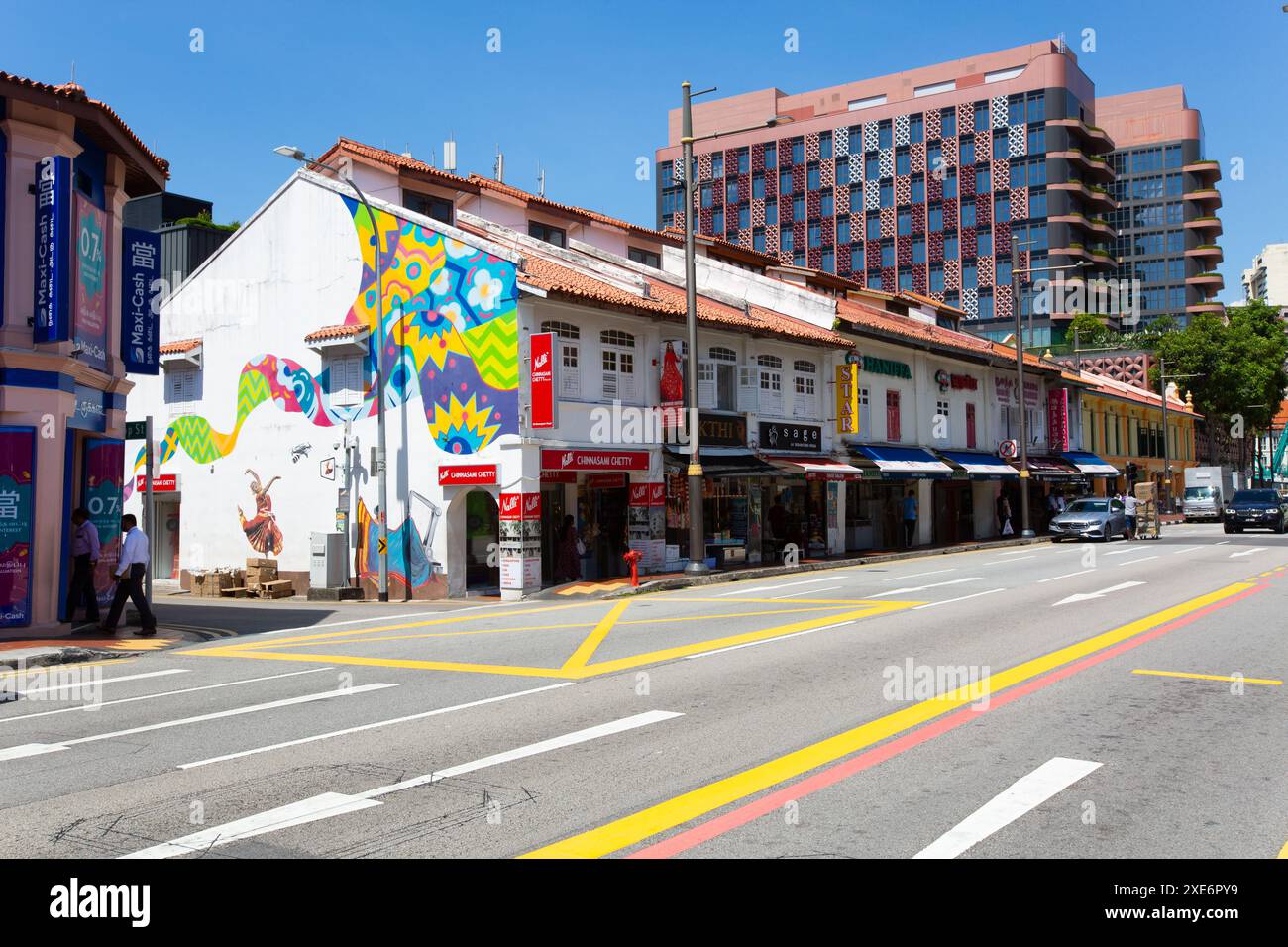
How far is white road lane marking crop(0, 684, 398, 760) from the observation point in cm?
794

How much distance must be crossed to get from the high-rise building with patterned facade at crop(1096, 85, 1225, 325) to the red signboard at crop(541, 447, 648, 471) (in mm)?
96969

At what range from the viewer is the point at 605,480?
26.0m

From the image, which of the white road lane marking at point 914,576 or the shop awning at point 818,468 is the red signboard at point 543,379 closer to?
the white road lane marking at point 914,576

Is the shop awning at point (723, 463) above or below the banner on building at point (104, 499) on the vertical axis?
above

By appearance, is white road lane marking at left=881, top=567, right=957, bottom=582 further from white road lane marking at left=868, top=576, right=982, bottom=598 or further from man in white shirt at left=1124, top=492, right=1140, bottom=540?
man in white shirt at left=1124, top=492, right=1140, bottom=540

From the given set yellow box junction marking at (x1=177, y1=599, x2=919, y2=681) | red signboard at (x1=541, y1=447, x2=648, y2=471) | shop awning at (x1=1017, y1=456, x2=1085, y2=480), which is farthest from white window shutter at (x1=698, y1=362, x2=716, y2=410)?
shop awning at (x1=1017, y1=456, x2=1085, y2=480)

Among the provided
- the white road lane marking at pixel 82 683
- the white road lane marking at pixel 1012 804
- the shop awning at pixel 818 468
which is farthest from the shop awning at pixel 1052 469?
the white road lane marking at pixel 1012 804

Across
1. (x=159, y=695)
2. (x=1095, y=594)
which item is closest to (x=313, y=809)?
(x=159, y=695)

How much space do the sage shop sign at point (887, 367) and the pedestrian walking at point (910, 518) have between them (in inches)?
178

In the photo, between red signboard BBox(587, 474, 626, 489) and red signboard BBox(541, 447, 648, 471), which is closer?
red signboard BBox(541, 447, 648, 471)

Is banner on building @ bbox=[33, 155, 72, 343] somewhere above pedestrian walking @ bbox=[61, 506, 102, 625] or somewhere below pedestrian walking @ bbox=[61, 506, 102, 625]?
above

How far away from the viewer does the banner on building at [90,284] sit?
651 inches

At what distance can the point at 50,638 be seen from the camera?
1539cm

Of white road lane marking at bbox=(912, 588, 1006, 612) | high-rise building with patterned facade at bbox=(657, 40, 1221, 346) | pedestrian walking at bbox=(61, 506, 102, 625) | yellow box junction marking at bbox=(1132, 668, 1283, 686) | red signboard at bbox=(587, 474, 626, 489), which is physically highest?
high-rise building with patterned facade at bbox=(657, 40, 1221, 346)
